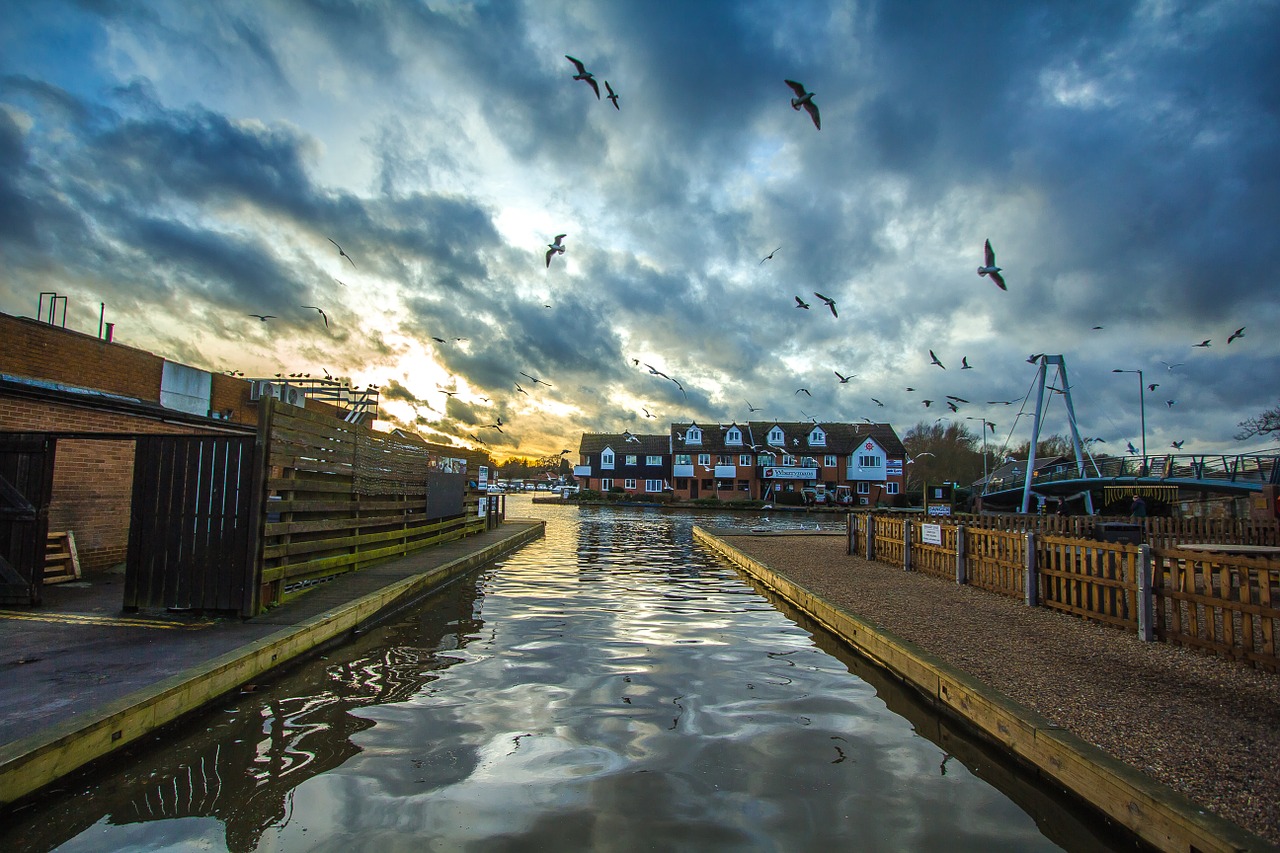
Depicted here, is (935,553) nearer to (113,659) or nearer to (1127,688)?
(1127,688)

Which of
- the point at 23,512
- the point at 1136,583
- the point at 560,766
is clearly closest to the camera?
the point at 560,766

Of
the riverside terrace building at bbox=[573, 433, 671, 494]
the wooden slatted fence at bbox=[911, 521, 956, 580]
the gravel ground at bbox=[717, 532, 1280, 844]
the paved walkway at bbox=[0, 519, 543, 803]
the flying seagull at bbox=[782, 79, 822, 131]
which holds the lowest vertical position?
the paved walkway at bbox=[0, 519, 543, 803]

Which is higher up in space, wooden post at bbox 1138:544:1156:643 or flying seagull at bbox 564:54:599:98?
flying seagull at bbox 564:54:599:98

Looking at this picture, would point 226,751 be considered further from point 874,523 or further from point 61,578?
point 874,523

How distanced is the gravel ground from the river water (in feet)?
2.04

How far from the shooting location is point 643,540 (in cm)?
2581

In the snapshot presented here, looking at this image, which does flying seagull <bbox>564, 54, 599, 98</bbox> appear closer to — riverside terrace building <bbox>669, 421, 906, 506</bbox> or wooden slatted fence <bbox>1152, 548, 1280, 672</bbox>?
wooden slatted fence <bbox>1152, 548, 1280, 672</bbox>

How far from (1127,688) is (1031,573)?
14.9 ft

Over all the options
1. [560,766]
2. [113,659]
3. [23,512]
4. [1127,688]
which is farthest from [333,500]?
[1127,688]

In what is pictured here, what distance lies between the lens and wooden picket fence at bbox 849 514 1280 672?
6.71 m

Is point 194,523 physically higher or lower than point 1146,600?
higher

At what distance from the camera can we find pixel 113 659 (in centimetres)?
611

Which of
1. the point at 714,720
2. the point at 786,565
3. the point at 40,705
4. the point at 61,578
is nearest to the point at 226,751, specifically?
the point at 40,705

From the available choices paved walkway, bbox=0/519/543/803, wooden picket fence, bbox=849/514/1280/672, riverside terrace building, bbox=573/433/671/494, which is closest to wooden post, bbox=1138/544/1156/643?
wooden picket fence, bbox=849/514/1280/672
